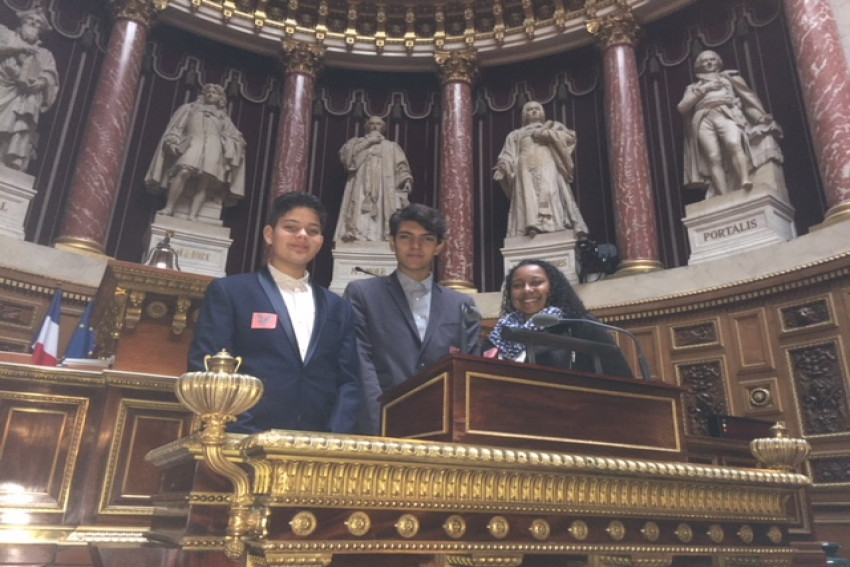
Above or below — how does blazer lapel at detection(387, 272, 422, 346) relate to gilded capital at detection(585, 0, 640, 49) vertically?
below

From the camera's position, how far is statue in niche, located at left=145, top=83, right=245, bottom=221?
745 centimetres

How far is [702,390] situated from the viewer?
18.7 feet

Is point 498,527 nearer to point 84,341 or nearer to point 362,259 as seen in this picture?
point 84,341

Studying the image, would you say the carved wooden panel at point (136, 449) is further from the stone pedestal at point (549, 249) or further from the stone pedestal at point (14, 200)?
the stone pedestal at point (549, 249)

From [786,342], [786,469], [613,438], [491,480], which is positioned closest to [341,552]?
[491,480]

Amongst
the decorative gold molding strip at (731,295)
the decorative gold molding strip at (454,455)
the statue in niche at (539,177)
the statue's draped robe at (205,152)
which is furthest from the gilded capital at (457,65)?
the decorative gold molding strip at (454,455)

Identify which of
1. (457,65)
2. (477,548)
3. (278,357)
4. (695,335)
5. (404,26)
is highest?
(404,26)

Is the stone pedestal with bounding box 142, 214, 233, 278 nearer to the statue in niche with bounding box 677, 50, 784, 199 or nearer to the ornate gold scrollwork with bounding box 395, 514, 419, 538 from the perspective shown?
the statue in niche with bounding box 677, 50, 784, 199

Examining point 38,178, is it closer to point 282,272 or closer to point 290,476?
point 282,272

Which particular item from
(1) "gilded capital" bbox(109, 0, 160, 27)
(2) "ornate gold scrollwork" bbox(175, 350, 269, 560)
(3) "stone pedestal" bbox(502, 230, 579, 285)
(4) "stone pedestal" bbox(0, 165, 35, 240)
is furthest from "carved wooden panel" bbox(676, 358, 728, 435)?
(1) "gilded capital" bbox(109, 0, 160, 27)

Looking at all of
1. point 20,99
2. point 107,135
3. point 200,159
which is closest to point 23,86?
point 20,99

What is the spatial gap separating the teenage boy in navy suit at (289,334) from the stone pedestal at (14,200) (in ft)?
17.1

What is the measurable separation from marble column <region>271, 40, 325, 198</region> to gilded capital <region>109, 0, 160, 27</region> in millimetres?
1632

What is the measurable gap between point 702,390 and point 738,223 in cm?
163
